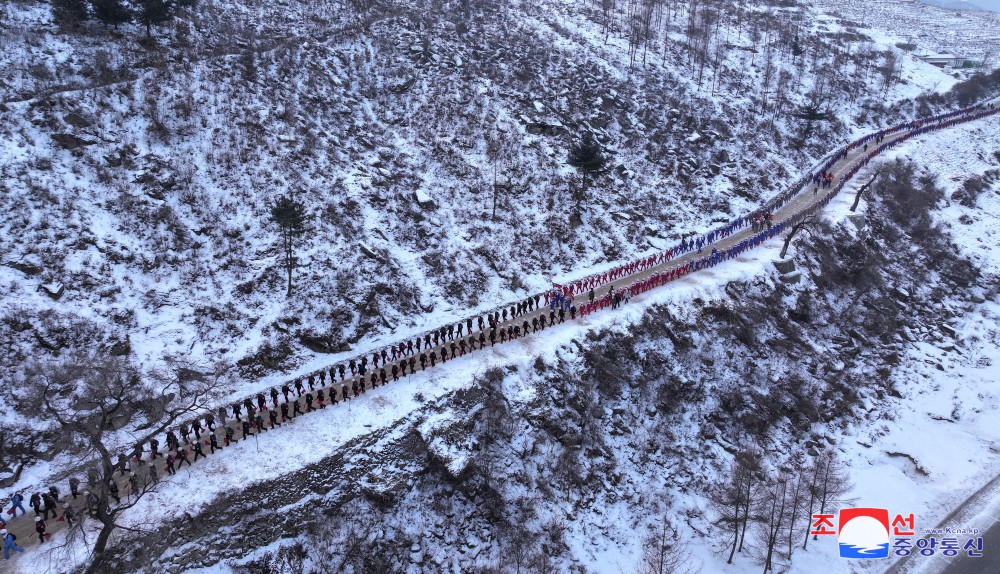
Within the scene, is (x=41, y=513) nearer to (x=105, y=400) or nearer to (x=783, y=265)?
(x=105, y=400)

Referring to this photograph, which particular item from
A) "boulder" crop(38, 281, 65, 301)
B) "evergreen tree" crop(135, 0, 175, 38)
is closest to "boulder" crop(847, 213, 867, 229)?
"boulder" crop(38, 281, 65, 301)

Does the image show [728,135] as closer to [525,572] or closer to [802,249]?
[802,249]

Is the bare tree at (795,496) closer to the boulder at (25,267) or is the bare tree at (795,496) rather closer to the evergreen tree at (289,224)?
the evergreen tree at (289,224)

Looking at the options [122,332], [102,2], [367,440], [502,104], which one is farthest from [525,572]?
[102,2]

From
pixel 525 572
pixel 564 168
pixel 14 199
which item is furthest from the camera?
pixel 564 168

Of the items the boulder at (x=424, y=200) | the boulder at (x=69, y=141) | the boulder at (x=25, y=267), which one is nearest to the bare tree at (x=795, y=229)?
the boulder at (x=424, y=200)

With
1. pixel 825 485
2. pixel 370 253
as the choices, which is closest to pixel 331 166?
pixel 370 253
